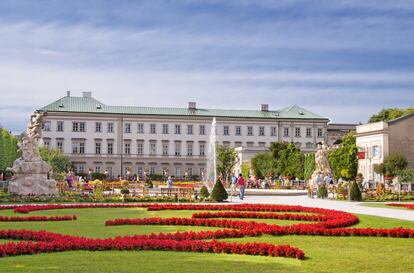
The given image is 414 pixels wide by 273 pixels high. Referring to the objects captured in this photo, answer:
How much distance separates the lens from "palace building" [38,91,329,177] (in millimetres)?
87250

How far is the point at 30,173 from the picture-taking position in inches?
1222

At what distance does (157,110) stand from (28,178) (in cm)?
6144

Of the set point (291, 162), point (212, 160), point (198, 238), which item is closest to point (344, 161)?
point (291, 162)

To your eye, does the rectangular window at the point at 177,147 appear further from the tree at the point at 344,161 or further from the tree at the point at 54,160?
the tree at the point at 344,161

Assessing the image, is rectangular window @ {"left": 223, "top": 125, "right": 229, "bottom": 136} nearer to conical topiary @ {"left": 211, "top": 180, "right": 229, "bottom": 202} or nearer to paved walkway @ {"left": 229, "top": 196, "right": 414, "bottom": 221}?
paved walkway @ {"left": 229, "top": 196, "right": 414, "bottom": 221}

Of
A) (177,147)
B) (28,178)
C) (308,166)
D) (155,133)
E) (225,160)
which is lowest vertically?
(28,178)

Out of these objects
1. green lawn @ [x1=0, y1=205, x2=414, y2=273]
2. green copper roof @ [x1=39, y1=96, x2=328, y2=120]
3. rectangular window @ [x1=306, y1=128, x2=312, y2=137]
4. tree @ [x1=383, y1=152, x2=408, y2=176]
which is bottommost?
green lawn @ [x1=0, y1=205, x2=414, y2=273]

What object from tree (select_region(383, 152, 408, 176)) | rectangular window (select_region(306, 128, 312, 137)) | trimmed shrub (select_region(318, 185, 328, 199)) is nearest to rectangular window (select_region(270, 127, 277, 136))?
rectangular window (select_region(306, 128, 312, 137))

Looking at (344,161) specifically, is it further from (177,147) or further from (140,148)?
(140,148)

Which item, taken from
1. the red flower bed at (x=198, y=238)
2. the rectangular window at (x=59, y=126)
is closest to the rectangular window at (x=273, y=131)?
the rectangular window at (x=59, y=126)

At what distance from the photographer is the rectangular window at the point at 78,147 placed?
8762cm

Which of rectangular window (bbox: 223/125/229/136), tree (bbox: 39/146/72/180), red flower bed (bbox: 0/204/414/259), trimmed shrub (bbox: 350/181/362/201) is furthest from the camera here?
rectangular window (bbox: 223/125/229/136)

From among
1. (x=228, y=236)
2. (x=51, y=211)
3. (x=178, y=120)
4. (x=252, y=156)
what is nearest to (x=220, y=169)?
(x=252, y=156)

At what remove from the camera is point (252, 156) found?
83.4 metres
